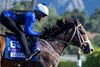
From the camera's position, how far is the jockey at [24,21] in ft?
32.0

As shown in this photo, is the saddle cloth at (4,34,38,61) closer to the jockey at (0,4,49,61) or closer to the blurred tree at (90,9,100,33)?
the jockey at (0,4,49,61)

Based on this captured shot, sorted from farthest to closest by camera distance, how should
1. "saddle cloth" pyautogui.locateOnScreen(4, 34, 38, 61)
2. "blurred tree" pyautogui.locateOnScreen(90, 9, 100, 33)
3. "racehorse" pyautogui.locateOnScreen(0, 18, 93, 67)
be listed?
"blurred tree" pyautogui.locateOnScreen(90, 9, 100, 33) → "racehorse" pyautogui.locateOnScreen(0, 18, 93, 67) → "saddle cloth" pyautogui.locateOnScreen(4, 34, 38, 61)

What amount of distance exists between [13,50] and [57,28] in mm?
1251

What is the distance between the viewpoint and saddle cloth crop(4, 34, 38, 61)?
973cm

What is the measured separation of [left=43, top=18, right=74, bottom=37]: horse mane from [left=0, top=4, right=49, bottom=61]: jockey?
0.43m

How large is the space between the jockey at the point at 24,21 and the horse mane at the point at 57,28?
0.43 m

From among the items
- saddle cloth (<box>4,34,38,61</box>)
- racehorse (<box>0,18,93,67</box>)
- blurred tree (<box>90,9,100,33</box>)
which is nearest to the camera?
saddle cloth (<box>4,34,38,61</box>)

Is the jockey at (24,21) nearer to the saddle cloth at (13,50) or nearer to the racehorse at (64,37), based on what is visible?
the saddle cloth at (13,50)

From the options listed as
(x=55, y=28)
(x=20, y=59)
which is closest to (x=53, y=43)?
(x=55, y=28)

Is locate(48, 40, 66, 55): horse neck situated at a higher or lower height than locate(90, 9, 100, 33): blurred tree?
higher

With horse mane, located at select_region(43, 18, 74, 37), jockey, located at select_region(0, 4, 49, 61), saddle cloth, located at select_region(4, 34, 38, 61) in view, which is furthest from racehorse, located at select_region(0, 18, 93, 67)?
saddle cloth, located at select_region(4, 34, 38, 61)

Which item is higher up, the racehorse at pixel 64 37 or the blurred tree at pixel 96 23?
the racehorse at pixel 64 37

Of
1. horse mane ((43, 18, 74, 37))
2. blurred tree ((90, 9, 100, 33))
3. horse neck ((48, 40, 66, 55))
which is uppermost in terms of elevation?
horse mane ((43, 18, 74, 37))

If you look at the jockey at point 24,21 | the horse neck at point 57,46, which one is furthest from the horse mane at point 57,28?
the jockey at point 24,21
